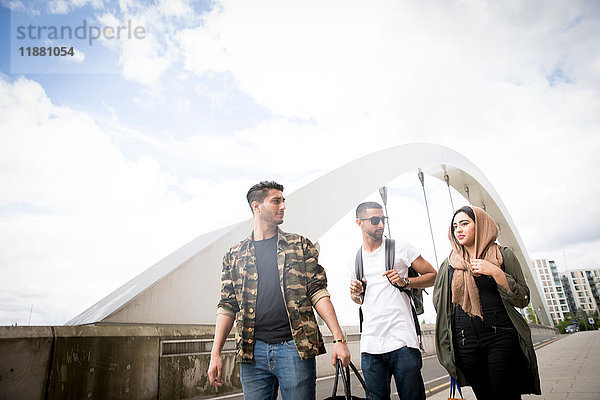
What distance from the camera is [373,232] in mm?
2627

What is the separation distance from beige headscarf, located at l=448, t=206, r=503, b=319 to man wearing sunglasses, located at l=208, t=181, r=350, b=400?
0.84 meters

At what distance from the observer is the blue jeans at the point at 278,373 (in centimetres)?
177

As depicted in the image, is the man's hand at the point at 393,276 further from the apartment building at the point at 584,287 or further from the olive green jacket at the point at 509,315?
the apartment building at the point at 584,287

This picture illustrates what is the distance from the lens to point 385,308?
241cm

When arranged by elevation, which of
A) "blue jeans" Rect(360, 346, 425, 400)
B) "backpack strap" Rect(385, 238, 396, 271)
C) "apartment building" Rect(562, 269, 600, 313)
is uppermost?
"apartment building" Rect(562, 269, 600, 313)

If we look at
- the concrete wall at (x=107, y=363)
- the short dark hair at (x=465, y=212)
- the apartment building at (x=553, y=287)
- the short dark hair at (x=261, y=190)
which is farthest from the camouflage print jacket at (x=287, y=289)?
the apartment building at (x=553, y=287)

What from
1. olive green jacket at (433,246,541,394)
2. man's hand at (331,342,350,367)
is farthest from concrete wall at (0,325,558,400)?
olive green jacket at (433,246,541,394)

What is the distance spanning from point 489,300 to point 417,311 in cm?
47

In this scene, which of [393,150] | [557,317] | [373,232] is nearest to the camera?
[373,232]

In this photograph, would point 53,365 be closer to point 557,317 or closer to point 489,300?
point 489,300

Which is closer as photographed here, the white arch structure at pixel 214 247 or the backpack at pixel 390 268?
the backpack at pixel 390 268

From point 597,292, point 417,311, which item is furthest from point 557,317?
point 417,311

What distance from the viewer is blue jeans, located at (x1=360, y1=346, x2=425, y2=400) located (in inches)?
86.5

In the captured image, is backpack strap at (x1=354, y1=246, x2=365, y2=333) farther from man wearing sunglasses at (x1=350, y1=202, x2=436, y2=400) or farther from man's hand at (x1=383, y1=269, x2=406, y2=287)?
man's hand at (x1=383, y1=269, x2=406, y2=287)
